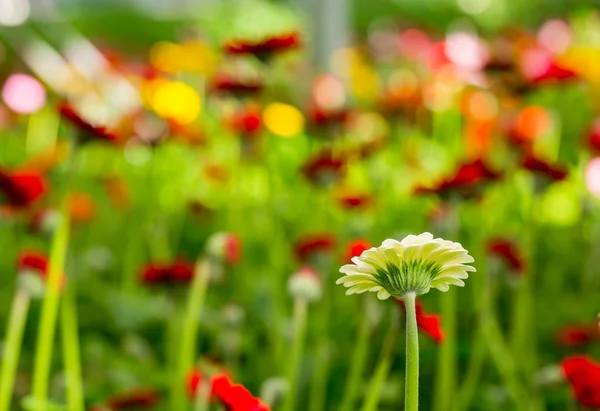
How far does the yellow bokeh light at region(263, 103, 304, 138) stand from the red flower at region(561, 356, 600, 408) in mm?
1737

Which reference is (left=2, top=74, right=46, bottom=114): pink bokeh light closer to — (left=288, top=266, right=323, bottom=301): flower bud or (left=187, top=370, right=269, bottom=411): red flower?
→ (left=288, top=266, right=323, bottom=301): flower bud

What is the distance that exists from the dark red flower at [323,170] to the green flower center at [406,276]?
829 mm

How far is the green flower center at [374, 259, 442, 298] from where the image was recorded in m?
0.36

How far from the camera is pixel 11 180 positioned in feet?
2.89

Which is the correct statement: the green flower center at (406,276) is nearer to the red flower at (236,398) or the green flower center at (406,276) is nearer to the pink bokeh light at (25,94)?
the red flower at (236,398)

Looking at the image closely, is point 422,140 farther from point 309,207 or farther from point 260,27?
point 260,27

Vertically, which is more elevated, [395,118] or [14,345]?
[395,118]

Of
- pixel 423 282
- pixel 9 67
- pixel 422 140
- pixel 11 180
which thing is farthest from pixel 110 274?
pixel 9 67

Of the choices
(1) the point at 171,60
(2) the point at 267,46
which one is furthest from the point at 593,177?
(1) the point at 171,60

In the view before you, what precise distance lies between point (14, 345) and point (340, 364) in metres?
0.44

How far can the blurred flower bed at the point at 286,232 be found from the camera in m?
0.87

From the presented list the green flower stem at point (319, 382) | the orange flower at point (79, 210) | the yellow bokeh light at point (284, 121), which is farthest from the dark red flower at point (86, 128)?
the yellow bokeh light at point (284, 121)

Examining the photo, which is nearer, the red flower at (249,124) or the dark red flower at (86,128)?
the dark red flower at (86,128)

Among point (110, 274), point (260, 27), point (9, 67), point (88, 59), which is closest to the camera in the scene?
point (110, 274)
